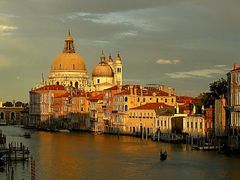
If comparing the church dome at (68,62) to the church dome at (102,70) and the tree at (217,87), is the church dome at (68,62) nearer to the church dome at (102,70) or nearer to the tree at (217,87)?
the church dome at (102,70)

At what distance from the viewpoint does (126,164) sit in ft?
97.7

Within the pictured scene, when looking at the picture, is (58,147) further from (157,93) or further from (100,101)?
(100,101)

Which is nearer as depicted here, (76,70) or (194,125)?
(194,125)

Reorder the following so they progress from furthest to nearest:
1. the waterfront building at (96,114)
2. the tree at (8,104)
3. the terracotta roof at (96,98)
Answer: the tree at (8,104) → the terracotta roof at (96,98) → the waterfront building at (96,114)

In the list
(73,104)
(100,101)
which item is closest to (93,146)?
(100,101)

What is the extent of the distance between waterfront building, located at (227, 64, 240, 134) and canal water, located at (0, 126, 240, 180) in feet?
8.71

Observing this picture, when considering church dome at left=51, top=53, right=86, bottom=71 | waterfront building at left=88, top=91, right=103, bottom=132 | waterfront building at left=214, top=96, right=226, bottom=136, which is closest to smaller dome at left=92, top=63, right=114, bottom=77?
church dome at left=51, top=53, right=86, bottom=71

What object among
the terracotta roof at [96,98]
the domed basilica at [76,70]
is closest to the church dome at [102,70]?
the domed basilica at [76,70]

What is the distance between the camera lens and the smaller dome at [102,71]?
7919cm

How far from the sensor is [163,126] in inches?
1892

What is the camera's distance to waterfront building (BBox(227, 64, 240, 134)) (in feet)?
116

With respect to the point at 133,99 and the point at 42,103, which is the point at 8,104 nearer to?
the point at 42,103

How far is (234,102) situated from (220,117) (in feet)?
8.84

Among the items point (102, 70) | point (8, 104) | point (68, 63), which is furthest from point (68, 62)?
point (8, 104)
